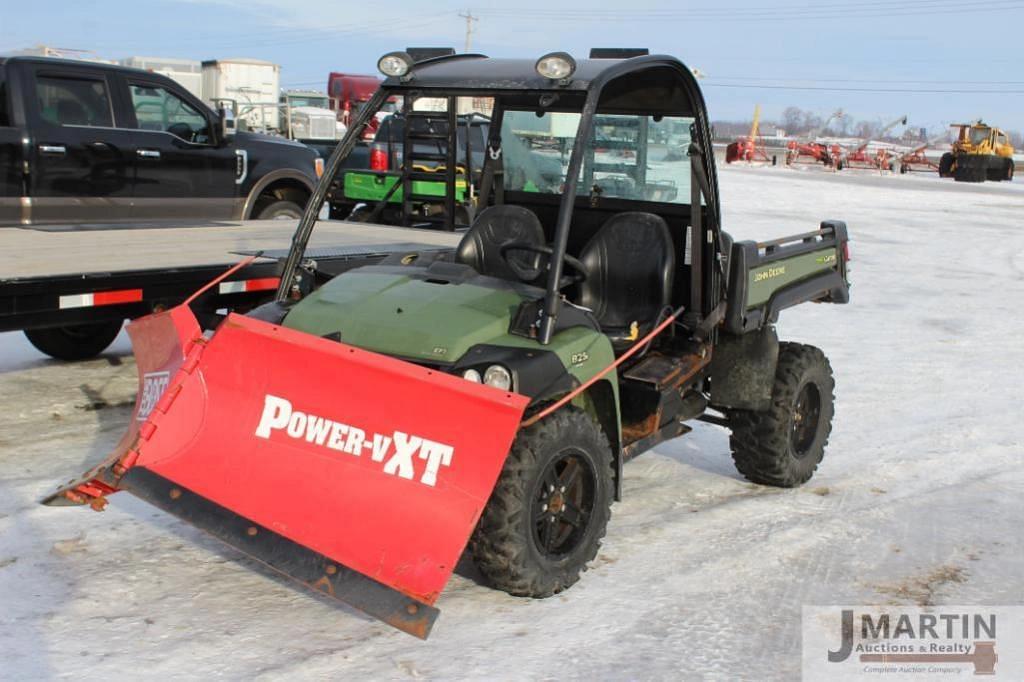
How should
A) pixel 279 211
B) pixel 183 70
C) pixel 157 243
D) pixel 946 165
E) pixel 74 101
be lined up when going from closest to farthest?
pixel 157 243 → pixel 74 101 → pixel 279 211 → pixel 183 70 → pixel 946 165

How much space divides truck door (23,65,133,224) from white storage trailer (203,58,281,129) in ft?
84.3

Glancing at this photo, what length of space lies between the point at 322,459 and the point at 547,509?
2.88ft

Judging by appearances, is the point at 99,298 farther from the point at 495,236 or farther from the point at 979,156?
the point at 979,156

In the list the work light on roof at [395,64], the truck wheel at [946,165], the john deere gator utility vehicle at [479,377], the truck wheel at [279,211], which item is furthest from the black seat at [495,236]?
the truck wheel at [946,165]

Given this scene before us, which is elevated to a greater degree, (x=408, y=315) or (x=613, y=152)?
(x=613, y=152)

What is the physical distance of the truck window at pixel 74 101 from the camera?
9.28 m

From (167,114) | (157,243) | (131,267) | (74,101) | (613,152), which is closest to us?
(613,152)

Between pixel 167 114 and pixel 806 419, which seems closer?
pixel 806 419

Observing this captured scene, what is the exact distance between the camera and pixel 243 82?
36.3 meters

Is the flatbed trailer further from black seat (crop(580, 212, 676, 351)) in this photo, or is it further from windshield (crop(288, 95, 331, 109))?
windshield (crop(288, 95, 331, 109))

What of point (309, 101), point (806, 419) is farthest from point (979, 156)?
point (806, 419)

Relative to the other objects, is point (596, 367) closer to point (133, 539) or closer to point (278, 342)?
point (278, 342)

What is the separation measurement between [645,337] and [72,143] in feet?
19.7

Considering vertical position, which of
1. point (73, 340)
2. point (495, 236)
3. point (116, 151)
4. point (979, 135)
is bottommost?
point (73, 340)
